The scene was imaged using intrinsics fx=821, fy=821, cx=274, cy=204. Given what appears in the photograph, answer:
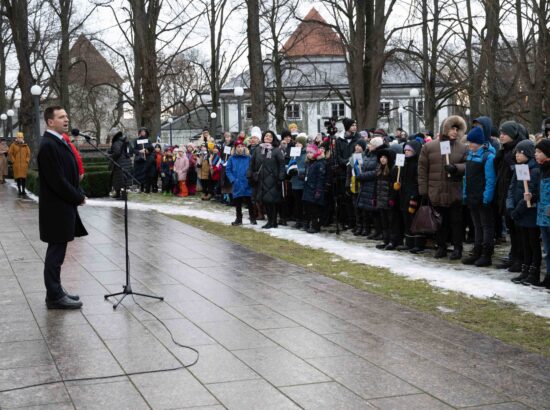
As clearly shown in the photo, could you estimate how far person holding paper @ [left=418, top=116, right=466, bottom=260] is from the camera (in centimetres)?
1172

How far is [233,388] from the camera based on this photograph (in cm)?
568

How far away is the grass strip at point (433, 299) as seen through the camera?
7332 millimetres

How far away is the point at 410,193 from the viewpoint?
12492 millimetres

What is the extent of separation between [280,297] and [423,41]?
22588 mm

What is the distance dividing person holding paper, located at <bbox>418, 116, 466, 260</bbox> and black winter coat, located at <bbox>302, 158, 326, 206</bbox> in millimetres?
3170

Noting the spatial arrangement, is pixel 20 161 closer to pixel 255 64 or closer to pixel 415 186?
pixel 255 64

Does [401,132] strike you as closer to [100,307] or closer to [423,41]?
[100,307]

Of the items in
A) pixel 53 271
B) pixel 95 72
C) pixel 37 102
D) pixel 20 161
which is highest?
pixel 95 72

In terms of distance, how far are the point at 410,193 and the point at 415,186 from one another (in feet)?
0.44

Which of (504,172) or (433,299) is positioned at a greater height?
(504,172)

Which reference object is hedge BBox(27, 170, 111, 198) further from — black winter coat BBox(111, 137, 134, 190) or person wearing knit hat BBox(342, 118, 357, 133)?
person wearing knit hat BBox(342, 118, 357, 133)

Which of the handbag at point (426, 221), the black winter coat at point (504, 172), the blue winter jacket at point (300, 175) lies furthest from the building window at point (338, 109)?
the black winter coat at point (504, 172)

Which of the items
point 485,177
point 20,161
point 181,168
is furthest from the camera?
point 20,161

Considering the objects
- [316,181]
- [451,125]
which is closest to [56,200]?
[451,125]
